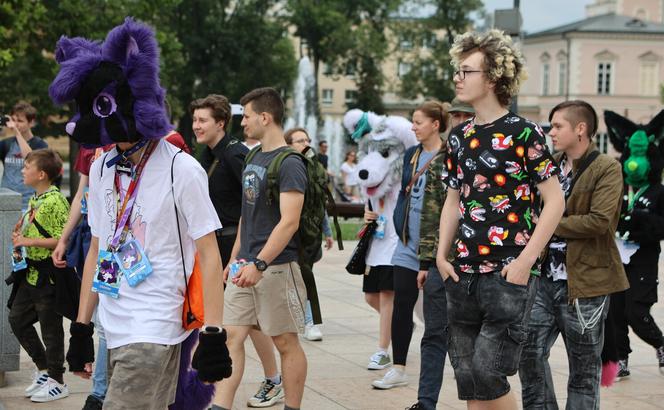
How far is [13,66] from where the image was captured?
37656 millimetres

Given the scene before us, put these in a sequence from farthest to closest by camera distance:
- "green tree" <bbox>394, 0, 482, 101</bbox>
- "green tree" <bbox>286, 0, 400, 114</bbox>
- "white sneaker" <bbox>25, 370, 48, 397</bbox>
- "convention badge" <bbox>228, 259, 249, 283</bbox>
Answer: "green tree" <bbox>394, 0, 482, 101</bbox> < "green tree" <bbox>286, 0, 400, 114</bbox> < "white sneaker" <bbox>25, 370, 48, 397</bbox> < "convention badge" <bbox>228, 259, 249, 283</bbox>

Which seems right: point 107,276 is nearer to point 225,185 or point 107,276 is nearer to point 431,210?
point 431,210

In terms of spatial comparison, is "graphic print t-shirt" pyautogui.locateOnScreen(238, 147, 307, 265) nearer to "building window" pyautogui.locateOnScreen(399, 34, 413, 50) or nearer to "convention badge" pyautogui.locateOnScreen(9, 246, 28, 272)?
"convention badge" pyautogui.locateOnScreen(9, 246, 28, 272)

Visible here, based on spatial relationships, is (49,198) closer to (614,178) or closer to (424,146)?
(424,146)

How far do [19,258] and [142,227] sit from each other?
344 cm

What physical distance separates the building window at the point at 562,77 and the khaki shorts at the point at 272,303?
3953 inches

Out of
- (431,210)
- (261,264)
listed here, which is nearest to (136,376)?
(261,264)

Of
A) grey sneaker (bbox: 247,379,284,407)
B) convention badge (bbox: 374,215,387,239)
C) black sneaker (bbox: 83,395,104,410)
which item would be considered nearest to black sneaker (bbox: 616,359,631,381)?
convention badge (bbox: 374,215,387,239)

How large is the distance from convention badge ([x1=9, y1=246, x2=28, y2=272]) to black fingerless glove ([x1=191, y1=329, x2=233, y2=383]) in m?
3.53

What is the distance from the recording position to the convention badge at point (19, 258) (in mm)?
7449

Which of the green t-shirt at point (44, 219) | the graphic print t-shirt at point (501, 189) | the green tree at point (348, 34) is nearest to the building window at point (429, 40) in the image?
the green tree at point (348, 34)

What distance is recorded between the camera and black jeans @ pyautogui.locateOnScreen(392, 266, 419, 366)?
7598 mm

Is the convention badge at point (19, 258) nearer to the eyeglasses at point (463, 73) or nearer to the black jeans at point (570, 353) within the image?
the black jeans at point (570, 353)

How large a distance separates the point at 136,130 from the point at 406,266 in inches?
141
